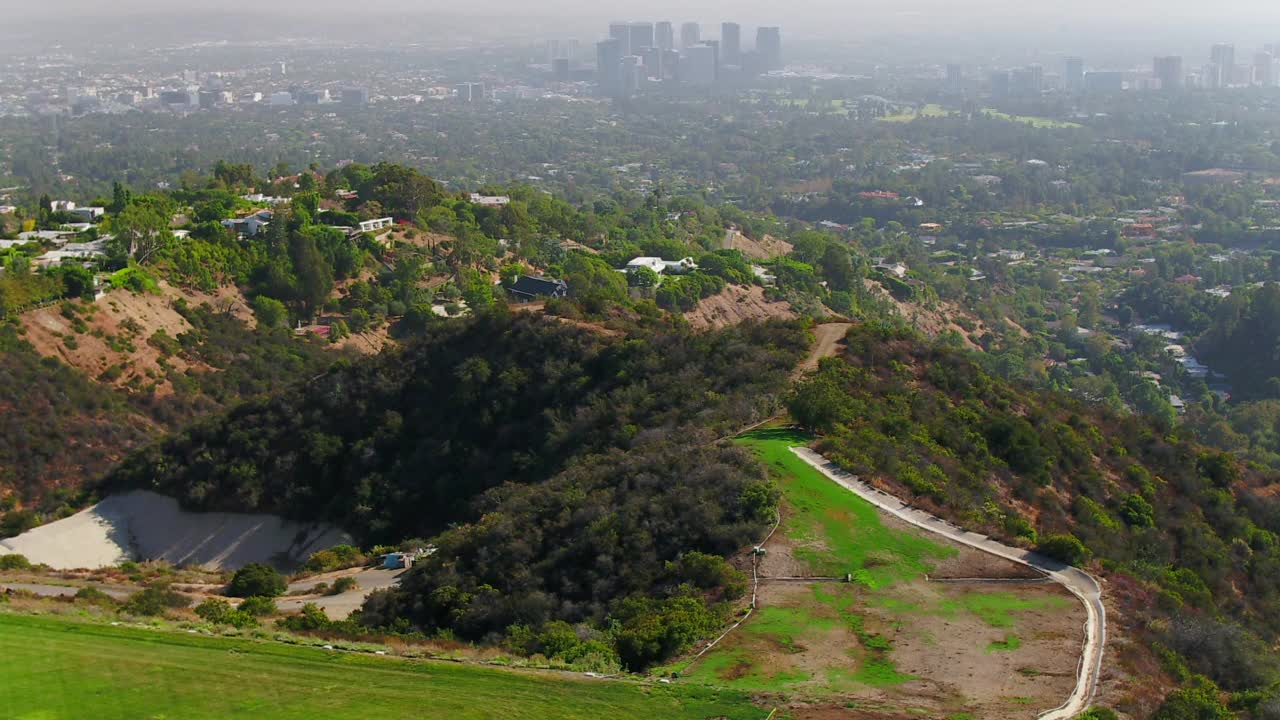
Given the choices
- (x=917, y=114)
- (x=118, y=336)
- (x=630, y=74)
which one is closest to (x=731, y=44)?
(x=630, y=74)

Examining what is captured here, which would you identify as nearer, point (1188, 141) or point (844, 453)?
point (844, 453)

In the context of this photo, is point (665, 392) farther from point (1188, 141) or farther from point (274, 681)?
point (1188, 141)

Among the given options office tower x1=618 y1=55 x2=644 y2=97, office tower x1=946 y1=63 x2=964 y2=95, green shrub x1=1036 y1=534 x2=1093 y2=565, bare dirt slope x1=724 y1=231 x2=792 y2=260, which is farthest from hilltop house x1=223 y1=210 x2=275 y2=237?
office tower x1=946 y1=63 x2=964 y2=95

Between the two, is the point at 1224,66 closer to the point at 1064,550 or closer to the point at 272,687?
the point at 1064,550

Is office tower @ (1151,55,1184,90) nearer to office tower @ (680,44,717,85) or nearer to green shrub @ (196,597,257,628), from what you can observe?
office tower @ (680,44,717,85)

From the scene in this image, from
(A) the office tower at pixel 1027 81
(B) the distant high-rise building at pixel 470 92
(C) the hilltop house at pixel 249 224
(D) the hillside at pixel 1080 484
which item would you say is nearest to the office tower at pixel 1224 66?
(A) the office tower at pixel 1027 81

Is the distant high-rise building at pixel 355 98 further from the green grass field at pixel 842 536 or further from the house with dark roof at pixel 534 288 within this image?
the green grass field at pixel 842 536

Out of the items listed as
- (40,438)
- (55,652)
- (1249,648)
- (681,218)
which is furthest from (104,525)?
(681,218)
